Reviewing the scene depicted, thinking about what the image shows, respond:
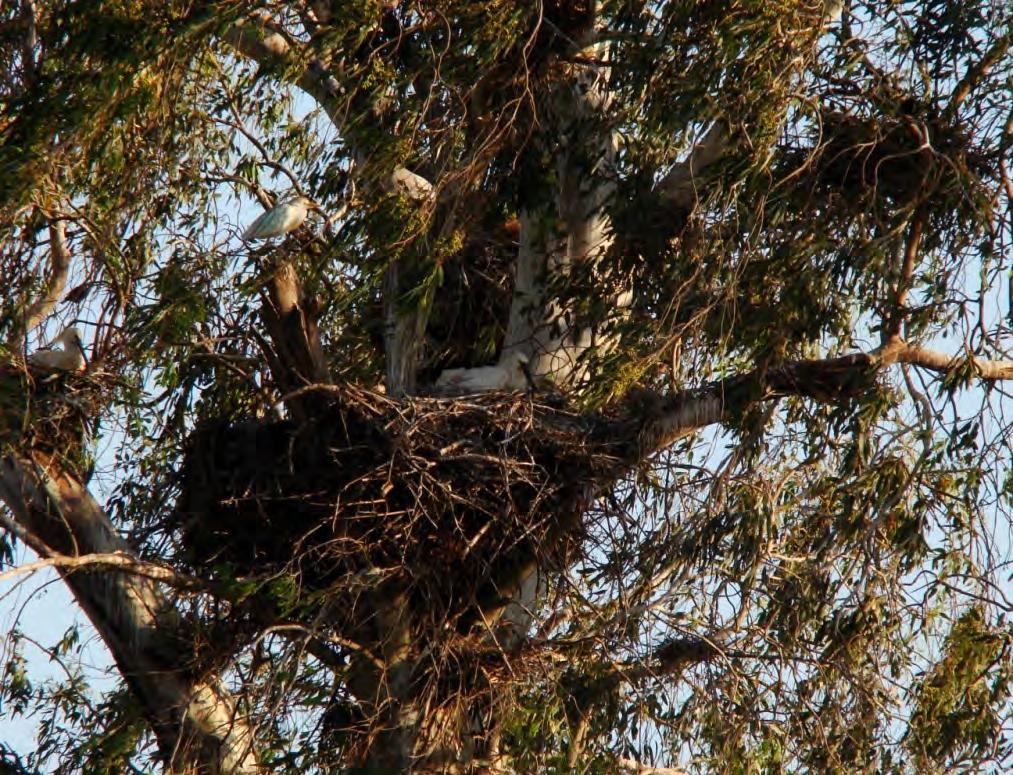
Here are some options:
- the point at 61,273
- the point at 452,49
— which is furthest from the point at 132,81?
the point at 452,49

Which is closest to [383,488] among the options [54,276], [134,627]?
[134,627]

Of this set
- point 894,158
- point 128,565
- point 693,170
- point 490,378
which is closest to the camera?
point 128,565

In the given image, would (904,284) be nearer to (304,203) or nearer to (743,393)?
(743,393)

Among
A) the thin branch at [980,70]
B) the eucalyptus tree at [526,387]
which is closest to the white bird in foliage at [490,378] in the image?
the eucalyptus tree at [526,387]

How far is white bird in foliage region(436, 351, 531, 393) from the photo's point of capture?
709cm

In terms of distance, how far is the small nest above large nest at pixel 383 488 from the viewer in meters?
6.44

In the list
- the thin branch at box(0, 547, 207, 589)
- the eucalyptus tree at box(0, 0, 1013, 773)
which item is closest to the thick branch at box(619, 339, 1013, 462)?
the eucalyptus tree at box(0, 0, 1013, 773)

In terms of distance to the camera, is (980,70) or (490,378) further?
(490,378)

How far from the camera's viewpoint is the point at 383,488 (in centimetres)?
633

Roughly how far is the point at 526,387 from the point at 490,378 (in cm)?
16

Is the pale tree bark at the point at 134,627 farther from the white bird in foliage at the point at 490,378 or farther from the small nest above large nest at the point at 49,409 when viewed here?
the white bird in foliage at the point at 490,378

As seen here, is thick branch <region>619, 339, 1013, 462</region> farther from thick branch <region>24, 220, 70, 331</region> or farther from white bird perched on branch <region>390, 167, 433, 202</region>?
thick branch <region>24, 220, 70, 331</region>

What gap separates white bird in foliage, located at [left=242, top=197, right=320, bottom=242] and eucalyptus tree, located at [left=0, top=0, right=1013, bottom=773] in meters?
0.09

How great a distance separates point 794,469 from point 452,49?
2423 millimetres
